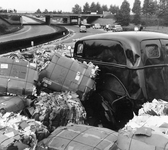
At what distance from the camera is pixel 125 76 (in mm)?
4215

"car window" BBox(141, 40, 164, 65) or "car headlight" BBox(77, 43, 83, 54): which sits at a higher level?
"car window" BBox(141, 40, 164, 65)

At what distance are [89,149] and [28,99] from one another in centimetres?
200

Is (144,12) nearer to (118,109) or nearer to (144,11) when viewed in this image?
(144,11)

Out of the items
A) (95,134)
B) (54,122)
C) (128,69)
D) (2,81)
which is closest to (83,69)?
(128,69)

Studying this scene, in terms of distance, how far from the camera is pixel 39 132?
3.09 m

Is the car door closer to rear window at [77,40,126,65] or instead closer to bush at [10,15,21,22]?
rear window at [77,40,126,65]

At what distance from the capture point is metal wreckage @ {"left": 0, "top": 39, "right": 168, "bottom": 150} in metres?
2.77

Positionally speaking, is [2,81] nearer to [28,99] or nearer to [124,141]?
[28,99]

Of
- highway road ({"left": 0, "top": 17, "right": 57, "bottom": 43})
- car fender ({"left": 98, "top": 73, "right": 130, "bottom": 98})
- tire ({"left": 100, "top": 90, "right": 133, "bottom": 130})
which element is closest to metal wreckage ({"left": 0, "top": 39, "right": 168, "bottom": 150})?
tire ({"left": 100, "top": 90, "right": 133, "bottom": 130})

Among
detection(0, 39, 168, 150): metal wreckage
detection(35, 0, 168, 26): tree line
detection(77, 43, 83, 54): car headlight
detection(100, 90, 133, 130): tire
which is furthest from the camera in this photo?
detection(35, 0, 168, 26): tree line

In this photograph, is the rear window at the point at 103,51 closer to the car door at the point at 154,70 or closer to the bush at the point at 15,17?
the car door at the point at 154,70

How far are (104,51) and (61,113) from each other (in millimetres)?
1536

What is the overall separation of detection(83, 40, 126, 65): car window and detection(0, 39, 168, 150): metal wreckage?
32 centimetres

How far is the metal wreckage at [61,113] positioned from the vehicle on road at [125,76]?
29 mm
